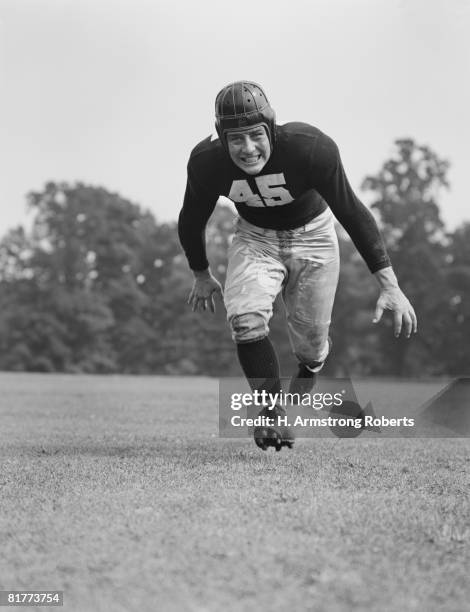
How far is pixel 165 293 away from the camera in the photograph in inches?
2224

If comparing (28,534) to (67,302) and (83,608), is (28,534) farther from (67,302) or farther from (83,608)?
(67,302)

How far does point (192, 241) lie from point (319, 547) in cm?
360

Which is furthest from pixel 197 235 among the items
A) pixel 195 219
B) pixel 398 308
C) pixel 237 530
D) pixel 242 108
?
pixel 237 530

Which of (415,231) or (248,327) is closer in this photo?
(248,327)

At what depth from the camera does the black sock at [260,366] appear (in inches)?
233

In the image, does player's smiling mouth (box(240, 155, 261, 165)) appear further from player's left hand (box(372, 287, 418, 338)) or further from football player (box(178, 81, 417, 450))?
player's left hand (box(372, 287, 418, 338))

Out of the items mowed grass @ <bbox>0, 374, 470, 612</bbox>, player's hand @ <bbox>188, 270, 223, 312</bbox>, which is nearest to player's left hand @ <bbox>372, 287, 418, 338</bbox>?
mowed grass @ <bbox>0, 374, 470, 612</bbox>

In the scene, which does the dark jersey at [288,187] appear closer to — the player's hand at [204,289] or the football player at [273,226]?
the football player at [273,226]

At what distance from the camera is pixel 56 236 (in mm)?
54594

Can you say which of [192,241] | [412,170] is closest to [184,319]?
[412,170]

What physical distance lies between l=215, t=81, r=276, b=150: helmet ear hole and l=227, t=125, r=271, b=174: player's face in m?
0.05

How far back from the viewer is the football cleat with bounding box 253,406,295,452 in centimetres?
563

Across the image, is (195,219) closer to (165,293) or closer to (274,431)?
(274,431)

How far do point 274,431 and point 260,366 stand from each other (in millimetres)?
508
